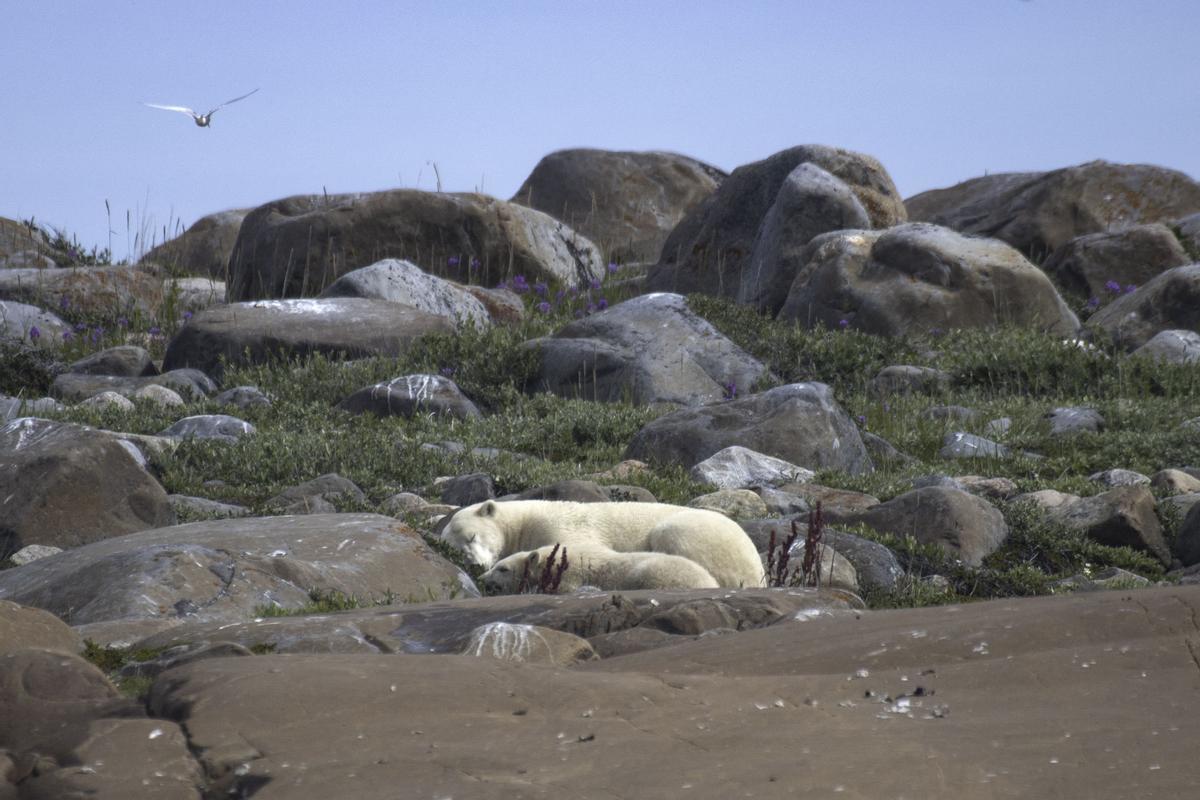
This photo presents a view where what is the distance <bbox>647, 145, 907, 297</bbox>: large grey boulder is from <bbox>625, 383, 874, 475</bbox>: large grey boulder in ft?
33.2

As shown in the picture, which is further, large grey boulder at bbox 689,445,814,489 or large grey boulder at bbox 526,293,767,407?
large grey boulder at bbox 526,293,767,407

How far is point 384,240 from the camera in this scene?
2194cm

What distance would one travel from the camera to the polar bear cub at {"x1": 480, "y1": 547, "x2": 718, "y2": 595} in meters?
6.43

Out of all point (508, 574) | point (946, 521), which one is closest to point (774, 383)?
point (946, 521)

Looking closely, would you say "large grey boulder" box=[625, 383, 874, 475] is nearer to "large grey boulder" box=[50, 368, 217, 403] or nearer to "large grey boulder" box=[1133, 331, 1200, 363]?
"large grey boulder" box=[50, 368, 217, 403]

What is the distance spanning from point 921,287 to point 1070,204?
8.03m

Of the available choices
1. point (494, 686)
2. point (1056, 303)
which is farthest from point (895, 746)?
point (1056, 303)

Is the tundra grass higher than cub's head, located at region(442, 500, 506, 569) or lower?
lower

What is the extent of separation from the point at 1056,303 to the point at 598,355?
7528 millimetres

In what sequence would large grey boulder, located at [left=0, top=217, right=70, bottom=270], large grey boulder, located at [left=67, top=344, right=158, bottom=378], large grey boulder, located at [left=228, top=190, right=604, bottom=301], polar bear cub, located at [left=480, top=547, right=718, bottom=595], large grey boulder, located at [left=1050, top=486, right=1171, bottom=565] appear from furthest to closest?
large grey boulder, located at [left=0, top=217, right=70, bottom=270]
large grey boulder, located at [left=228, top=190, right=604, bottom=301]
large grey boulder, located at [left=67, top=344, right=158, bottom=378]
large grey boulder, located at [left=1050, top=486, right=1171, bottom=565]
polar bear cub, located at [left=480, top=547, right=718, bottom=595]

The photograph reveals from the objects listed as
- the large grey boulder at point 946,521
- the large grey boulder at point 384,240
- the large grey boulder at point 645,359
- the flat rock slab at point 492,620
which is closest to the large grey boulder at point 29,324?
the large grey boulder at point 384,240

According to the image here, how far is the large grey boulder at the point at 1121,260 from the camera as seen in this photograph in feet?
72.5

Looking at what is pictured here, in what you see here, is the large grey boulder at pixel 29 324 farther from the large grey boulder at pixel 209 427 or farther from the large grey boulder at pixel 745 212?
the large grey boulder at pixel 745 212

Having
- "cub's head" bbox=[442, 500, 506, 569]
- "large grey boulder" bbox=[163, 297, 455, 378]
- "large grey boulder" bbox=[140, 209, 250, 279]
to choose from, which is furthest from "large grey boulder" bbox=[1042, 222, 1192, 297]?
"cub's head" bbox=[442, 500, 506, 569]
